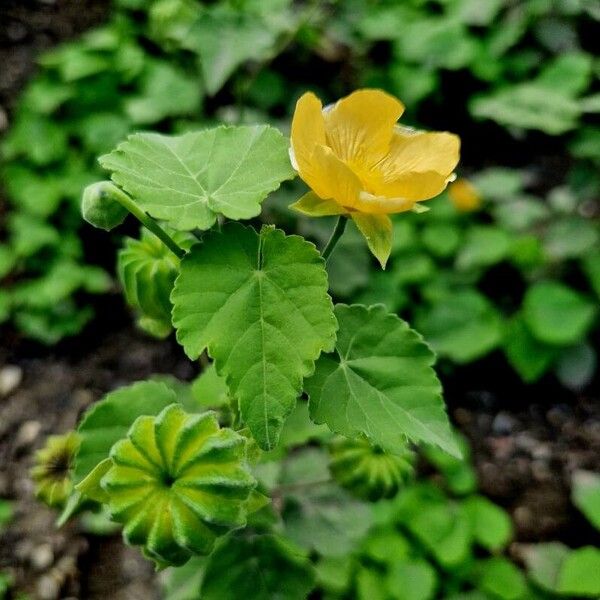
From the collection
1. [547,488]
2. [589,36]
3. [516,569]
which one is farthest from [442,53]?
[516,569]

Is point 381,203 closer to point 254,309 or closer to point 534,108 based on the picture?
point 254,309

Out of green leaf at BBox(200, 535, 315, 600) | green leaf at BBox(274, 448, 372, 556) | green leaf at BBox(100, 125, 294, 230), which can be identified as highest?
green leaf at BBox(100, 125, 294, 230)

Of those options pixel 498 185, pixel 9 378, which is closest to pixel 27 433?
pixel 9 378

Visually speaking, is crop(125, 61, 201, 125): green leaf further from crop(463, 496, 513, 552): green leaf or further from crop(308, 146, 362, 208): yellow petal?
crop(308, 146, 362, 208): yellow petal

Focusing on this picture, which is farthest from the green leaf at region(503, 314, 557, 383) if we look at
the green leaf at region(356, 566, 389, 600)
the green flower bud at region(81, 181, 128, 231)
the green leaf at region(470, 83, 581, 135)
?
the green flower bud at region(81, 181, 128, 231)

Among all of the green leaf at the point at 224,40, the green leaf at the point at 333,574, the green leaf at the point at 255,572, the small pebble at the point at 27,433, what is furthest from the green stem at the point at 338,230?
the small pebble at the point at 27,433

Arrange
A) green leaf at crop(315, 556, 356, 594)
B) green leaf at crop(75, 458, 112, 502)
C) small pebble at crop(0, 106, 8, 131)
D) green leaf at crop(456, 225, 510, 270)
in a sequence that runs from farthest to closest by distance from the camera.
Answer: small pebble at crop(0, 106, 8, 131)
green leaf at crop(456, 225, 510, 270)
green leaf at crop(315, 556, 356, 594)
green leaf at crop(75, 458, 112, 502)

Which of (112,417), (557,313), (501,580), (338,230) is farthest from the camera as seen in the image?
(557,313)
